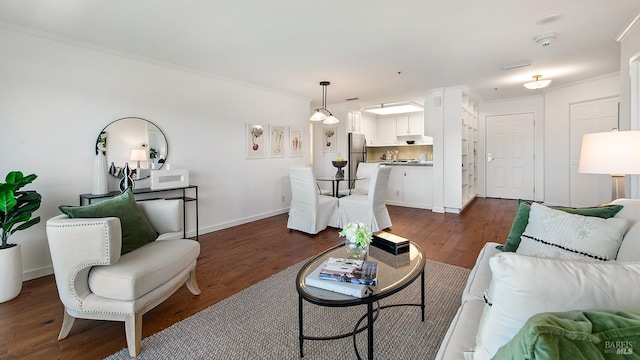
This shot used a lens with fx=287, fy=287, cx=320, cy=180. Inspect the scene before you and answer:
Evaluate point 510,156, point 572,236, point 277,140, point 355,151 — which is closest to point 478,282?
point 572,236

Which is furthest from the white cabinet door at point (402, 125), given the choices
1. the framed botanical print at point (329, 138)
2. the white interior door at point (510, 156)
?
the framed botanical print at point (329, 138)

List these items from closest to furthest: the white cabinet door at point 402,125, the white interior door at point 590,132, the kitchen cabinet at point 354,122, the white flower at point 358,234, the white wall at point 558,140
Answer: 1. the white flower at point 358,234
2. the white interior door at point 590,132
3. the white wall at point 558,140
4. the kitchen cabinet at point 354,122
5. the white cabinet door at point 402,125

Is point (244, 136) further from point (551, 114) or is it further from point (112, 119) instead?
point (551, 114)

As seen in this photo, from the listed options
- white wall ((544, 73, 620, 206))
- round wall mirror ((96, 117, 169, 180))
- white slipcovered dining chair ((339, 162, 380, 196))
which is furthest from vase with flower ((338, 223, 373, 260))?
white wall ((544, 73, 620, 206))

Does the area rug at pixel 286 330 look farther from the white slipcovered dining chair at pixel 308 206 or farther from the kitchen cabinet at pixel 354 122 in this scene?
the kitchen cabinet at pixel 354 122

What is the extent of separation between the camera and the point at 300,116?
5.85 meters

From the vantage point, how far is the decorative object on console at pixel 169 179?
3.34 metres

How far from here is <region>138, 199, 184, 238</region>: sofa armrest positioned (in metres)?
2.35

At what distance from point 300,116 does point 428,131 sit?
2.55 meters

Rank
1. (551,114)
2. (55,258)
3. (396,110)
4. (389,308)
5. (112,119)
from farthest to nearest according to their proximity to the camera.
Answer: (396,110) → (551,114) → (112,119) → (389,308) → (55,258)

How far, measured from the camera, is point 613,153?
189 centimetres

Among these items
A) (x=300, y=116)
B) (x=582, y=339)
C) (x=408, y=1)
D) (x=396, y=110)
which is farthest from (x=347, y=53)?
(x=396, y=110)

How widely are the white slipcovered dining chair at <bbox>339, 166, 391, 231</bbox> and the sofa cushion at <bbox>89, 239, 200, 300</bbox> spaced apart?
255 cm

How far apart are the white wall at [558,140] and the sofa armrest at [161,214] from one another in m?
6.88
